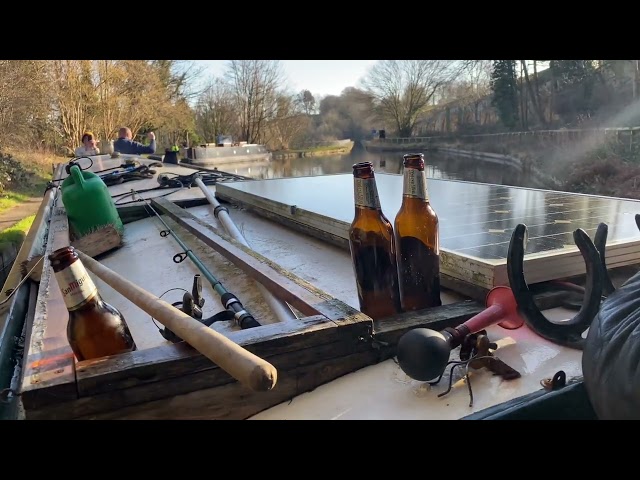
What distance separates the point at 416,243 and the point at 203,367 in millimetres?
670

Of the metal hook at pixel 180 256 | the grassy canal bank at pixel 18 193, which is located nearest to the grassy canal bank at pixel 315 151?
the grassy canal bank at pixel 18 193

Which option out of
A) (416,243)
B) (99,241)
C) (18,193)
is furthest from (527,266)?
(18,193)

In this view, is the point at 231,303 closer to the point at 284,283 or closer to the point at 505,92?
the point at 284,283

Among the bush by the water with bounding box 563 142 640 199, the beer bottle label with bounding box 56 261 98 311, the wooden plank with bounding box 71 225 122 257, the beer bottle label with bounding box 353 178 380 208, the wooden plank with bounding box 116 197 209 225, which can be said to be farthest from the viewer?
the bush by the water with bounding box 563 142 640 199

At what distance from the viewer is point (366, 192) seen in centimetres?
133

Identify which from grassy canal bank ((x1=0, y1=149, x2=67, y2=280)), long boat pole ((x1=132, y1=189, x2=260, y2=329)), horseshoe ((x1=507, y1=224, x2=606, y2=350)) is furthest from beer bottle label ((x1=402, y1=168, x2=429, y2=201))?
grassy canal bank ((x1=0, y1=149, x2=67, y2=280))

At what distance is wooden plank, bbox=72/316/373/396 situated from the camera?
101 centimetres

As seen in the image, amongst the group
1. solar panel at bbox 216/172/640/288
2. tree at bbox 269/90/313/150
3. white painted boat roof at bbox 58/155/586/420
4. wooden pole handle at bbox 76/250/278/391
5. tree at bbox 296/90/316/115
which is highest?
tree at bbox 296/90/316/115

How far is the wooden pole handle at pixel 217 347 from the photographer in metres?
0.77

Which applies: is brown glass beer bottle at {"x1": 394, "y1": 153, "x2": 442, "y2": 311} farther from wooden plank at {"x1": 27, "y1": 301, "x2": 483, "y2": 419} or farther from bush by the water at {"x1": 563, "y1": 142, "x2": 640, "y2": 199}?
bush by the water at {"x1": 563, "y1": 142, "x2": 640, "y2": 199}

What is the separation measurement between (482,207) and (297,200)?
1.21 m

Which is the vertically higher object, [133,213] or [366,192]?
[366,192]

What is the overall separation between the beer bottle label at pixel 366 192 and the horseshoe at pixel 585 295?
362mm

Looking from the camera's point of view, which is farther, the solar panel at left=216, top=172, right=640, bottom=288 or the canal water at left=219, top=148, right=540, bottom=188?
the canal water at left=219, top=148, right=540, bottom=188
